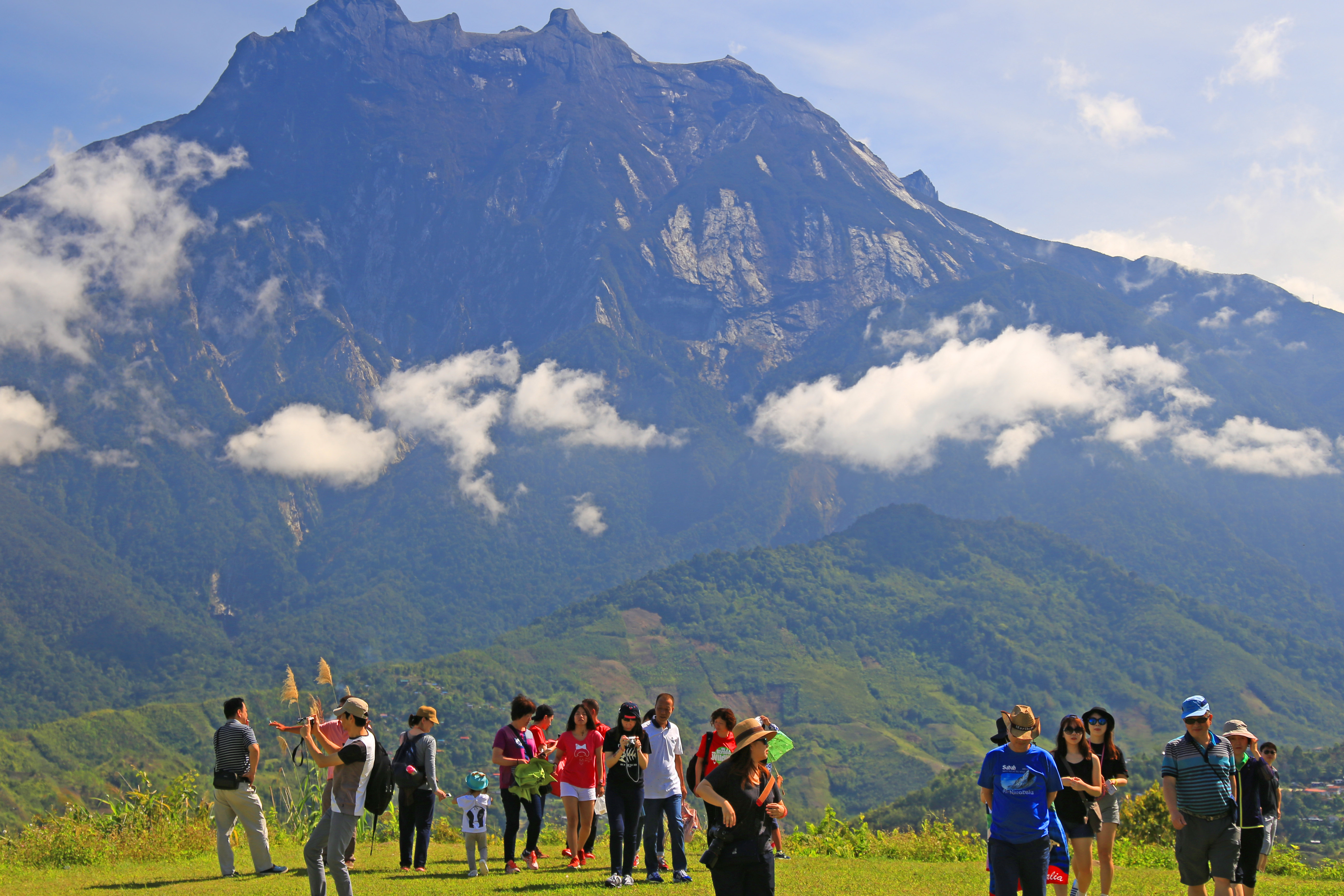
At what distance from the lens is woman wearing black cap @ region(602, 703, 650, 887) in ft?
47.1

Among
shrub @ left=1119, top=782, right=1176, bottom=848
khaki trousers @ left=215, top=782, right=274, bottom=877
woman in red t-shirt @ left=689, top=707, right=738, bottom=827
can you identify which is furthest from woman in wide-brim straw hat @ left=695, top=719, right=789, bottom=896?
shrub @ left=1119, top=782, right=1176, bottom=848

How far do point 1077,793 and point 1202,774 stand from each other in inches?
55.7

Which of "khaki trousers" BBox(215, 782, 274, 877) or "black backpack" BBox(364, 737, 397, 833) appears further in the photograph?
"khaki trousers" BBox(215, 782, 274, 877)

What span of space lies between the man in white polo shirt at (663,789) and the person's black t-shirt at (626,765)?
164 millimetres

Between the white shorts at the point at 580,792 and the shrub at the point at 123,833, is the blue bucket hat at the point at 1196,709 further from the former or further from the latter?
the shrub at the point at 123,833

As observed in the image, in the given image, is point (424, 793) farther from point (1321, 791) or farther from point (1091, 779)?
point (1321, 791)

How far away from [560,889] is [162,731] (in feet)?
598

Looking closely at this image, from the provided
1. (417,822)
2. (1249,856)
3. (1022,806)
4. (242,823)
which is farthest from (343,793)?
(1249,856)

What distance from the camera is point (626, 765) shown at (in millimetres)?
14547

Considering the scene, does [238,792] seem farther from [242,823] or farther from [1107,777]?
[1107,777]

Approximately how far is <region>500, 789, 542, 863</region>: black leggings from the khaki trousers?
3.37m

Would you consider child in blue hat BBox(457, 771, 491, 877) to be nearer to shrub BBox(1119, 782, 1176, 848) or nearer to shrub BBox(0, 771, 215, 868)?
shrub BBox(0, 771, 215, 868)

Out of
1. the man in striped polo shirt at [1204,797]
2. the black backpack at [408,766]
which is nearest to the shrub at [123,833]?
the black backpack at [408,766]

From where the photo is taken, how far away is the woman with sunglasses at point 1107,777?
12.6 metres
